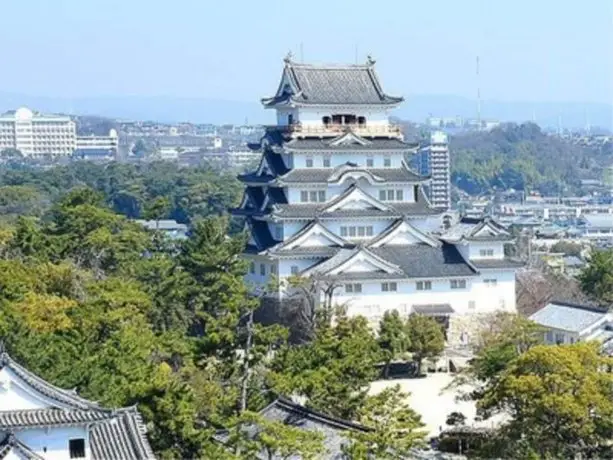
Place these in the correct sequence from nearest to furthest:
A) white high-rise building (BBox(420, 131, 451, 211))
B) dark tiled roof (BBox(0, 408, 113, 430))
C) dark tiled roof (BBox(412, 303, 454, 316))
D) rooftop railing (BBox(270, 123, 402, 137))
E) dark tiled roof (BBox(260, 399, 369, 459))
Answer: dark tiled roof (BBox(0, 408, 113, 430)), dark tiled roof (BBox(260, 399, 369, 459)), dark tiled roof (BBox(412, 303, 454, 316)), rooftop railing (BBox(270, 123, 402, 137)), white high-rise building (BBox(420, 131, 451, 211))

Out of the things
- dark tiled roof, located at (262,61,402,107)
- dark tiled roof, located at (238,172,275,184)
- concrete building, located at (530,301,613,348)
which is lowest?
concrete building, located at (530,301,613,348)

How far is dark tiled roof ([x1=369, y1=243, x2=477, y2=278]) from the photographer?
26.2m

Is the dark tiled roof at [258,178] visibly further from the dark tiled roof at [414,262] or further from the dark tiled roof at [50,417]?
the dark tiled roof at [50,417]

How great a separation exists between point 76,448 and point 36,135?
109 metres

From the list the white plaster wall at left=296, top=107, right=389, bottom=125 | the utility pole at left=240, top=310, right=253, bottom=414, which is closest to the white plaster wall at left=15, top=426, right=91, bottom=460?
the utility pole at left=240, top=310, right=253, bottom=414

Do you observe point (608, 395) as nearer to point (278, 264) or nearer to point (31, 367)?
point (31, 367)

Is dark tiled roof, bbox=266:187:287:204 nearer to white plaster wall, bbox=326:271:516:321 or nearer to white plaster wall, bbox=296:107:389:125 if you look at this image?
white plaster wall, bbox=296:107:389:125

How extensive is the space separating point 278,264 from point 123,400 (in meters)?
10.9

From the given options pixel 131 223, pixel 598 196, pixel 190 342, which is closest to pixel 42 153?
pixel 598 196

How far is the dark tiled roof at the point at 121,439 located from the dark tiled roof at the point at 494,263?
13795 mm

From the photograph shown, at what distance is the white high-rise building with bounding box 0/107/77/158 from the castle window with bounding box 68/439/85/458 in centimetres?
10526

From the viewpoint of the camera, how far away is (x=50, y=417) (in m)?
13.3

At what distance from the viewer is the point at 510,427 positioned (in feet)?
50.3

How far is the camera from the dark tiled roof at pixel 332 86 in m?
27.8
